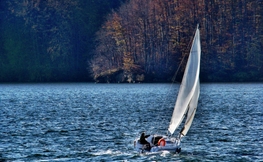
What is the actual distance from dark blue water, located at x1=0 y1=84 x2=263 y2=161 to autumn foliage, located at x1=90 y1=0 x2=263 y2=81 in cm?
5439

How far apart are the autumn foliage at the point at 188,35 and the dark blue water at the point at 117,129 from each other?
178 ft

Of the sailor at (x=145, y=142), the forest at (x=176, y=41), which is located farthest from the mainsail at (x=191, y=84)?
the forest at (x=176, y=41)

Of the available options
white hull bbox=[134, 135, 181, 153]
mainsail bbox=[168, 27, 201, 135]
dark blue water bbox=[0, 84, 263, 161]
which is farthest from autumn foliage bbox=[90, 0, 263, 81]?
white hull bbox=[134, 135, 181, 153]

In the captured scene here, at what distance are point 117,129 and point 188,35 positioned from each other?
92631 mm

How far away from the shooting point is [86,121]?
200ft

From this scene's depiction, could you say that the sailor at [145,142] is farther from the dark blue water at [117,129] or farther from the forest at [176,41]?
the forest at [176,41]

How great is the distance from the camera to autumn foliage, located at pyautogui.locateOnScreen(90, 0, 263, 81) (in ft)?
473

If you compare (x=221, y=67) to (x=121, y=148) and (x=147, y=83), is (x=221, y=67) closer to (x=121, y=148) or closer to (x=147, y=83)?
(x=147, y=83)

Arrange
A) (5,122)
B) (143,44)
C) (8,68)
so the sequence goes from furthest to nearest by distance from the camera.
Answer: (8,68) < (143,44) < (5,122)

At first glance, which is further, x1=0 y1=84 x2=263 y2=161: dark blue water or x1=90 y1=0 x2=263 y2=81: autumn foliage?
x1=90 y1=0 x2=263 y2=81: autumn foliage

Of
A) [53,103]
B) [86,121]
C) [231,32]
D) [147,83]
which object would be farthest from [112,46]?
[86,121]

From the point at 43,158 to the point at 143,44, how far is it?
113075 mm

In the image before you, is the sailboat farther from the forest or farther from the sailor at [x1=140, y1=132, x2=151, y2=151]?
the forest

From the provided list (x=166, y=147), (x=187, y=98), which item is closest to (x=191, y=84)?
(x=187, y=98)
